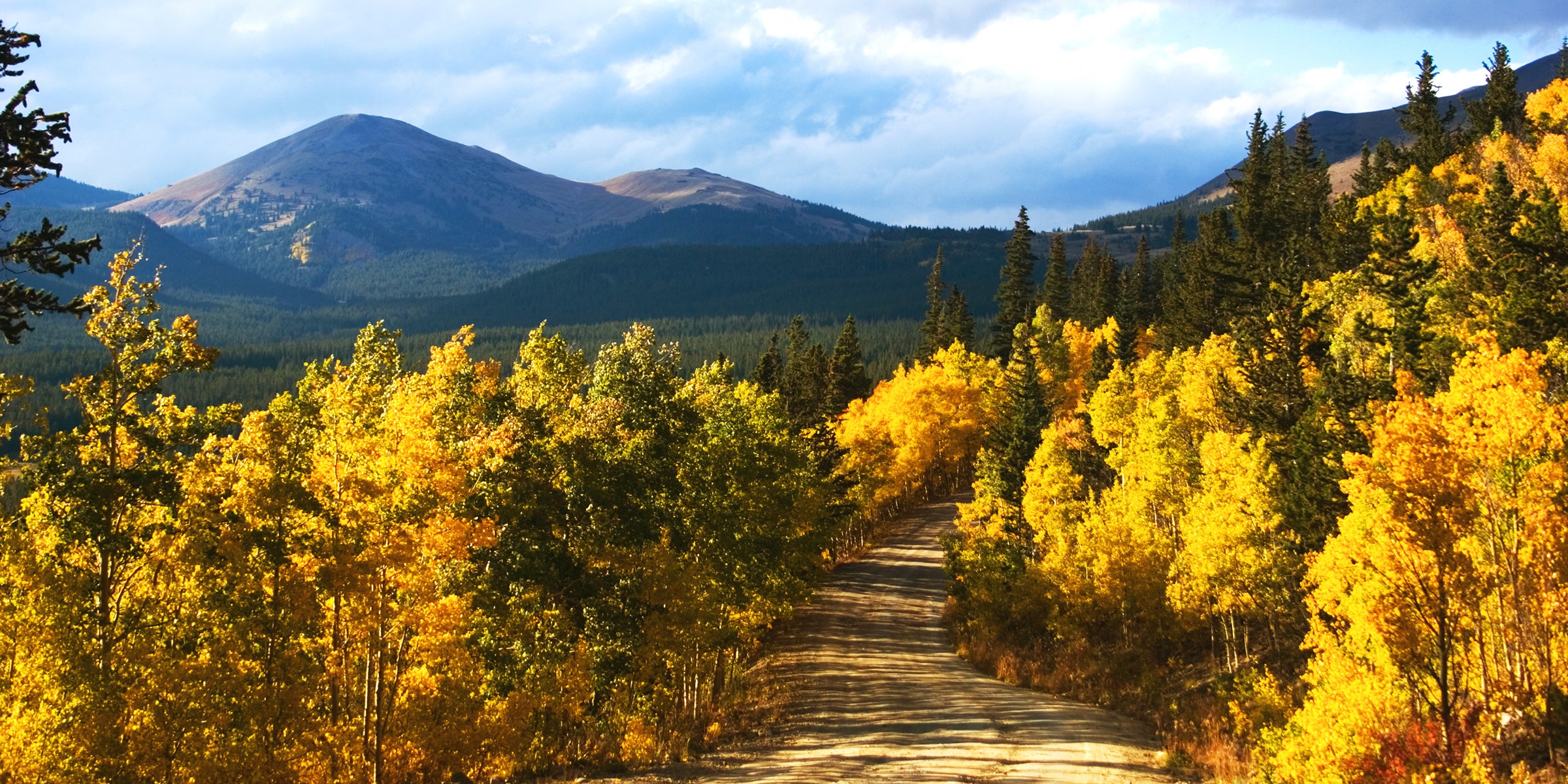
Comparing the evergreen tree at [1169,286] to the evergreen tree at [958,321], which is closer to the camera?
the evergreen tree at [1169,286]

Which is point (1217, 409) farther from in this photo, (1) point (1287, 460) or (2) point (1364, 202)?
(2) point (1364, 202)

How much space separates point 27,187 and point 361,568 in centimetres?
1004

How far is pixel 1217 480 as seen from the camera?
39.8 meters

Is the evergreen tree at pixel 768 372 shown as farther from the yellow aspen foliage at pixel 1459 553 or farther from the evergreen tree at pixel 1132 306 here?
the yellow aspen foliage at pixel 1459 553

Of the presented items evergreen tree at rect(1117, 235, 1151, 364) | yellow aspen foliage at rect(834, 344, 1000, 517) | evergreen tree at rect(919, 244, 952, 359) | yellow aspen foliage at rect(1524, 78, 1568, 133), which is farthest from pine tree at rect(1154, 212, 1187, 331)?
yellow aspen foliage at rect(1524, 78, 1568, 133)

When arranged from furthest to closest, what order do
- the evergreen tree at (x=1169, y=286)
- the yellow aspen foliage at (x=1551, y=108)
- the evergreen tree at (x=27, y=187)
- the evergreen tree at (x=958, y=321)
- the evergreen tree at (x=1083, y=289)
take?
the evergreen tree at (x=1083, y=289), the evergreen tree at (x=958, y=321), the evergreen tree at (x=1169, y=286), the yellow aspen foliage at (x=1551, y=108), the evergreen tree at (x=27, y=187)

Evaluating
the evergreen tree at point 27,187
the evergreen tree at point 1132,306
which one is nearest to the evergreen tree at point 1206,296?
the evergreen tree at point 1132,306

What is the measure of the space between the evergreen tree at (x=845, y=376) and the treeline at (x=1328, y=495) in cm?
358

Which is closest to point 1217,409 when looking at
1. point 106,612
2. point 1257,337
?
point 1257,337

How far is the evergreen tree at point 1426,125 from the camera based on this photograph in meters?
84.0

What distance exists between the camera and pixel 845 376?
97062 mm

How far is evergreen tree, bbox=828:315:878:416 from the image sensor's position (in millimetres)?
91250

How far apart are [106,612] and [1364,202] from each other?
83.4 metres

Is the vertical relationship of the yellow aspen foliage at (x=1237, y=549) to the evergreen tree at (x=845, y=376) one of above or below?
below
